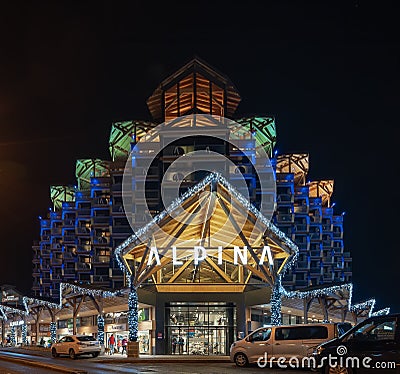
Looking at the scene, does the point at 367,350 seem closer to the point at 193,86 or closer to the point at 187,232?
the point at 187,232

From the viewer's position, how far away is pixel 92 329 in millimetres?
72000

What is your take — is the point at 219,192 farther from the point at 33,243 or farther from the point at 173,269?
the point at 33,243

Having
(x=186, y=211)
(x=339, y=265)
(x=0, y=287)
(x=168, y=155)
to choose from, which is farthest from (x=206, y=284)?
(x=0, y=287)

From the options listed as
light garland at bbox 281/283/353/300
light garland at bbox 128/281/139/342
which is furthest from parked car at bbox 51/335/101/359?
light garland at bbox 281/283/353/300

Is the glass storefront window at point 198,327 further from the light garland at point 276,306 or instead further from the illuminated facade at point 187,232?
the light garland at point 276,306

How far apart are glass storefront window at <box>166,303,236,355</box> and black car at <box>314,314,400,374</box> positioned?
2882cm

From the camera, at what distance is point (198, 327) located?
45.1m

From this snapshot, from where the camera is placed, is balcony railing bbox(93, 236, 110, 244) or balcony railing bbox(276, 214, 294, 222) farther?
balcony railing bbox(93, 236, 110, 244)

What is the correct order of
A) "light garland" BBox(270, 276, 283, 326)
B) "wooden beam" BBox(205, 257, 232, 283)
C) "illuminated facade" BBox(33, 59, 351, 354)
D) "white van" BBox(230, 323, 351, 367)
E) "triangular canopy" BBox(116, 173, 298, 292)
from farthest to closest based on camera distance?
"wooden beam" BBox(205, 257, 232, 283)
"illuminated facade" BBox(33, 59, 351, 354)
"light garland" BBox(270, 276, 283, 326)
"triangular canopy" BBox(116, 173, 298, 292)
"white van" BBox(230, 323, 351, 367)

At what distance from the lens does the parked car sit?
1435 inches

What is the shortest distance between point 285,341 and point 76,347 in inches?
588

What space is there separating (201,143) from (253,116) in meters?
12.0

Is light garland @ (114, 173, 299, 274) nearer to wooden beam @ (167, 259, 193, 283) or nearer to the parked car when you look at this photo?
the parked car

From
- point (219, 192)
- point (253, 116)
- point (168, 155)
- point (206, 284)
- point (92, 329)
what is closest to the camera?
point (219, 192)
